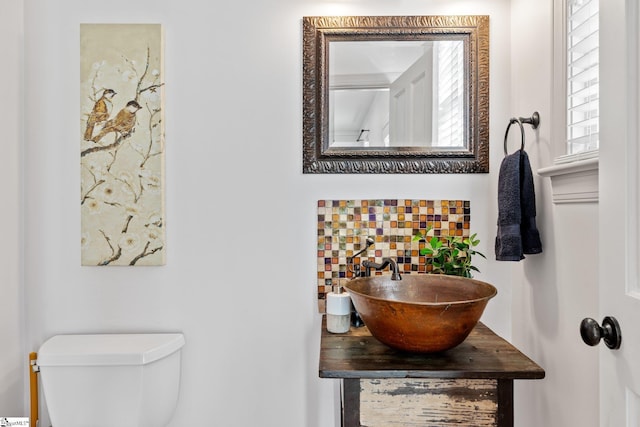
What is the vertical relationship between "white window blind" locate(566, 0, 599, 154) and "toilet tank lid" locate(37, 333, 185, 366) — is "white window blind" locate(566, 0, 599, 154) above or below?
above

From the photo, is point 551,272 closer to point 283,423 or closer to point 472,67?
point 472,67

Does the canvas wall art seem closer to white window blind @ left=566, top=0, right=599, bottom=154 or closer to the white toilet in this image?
the white toilet

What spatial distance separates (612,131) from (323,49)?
109 centimetres

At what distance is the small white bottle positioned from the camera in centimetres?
132

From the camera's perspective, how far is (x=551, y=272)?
128cm

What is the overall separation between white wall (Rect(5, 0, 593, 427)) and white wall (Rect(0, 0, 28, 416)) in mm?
38

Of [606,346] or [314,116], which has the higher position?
[314,116]

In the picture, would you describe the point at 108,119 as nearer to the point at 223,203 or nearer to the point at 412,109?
the point at 223,203

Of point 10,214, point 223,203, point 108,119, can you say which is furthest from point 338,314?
point 10,214

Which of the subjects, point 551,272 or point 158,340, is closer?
point 551,272

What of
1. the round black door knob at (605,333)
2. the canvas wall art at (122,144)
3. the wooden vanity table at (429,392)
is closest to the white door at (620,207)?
the round black door knob at (605,333)

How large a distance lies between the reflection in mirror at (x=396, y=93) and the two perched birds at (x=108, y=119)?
802 mm

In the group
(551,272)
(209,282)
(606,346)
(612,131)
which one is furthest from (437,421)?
(209,282)

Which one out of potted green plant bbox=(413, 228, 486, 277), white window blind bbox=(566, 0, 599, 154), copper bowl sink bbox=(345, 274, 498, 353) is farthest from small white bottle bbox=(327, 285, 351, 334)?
white window blind bbox=(566, 0, 599, 154)
